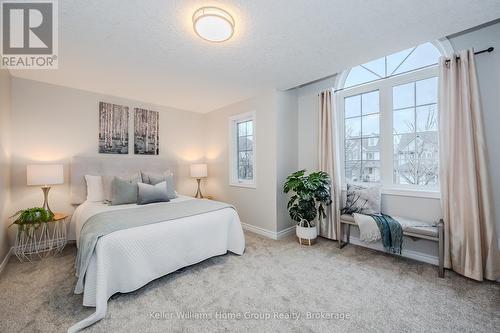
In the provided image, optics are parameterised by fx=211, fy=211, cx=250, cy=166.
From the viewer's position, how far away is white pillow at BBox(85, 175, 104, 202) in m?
3.16

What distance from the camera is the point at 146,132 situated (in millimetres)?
3979

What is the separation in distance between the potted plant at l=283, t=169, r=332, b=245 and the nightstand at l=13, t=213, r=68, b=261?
10.2ft

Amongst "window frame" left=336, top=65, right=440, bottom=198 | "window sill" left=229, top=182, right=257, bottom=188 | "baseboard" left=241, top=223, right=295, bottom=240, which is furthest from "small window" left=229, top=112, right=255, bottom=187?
"window frame" left=336, top=65, right=440, bottom=198

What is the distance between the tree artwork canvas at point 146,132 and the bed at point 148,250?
150cm

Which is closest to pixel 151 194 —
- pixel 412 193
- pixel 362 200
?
pixel 362 200

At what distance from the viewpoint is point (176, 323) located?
159cm

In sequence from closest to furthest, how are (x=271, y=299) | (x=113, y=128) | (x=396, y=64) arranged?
1. (x=271, y=299)
2. (x=396, y=64)
3. (x=113, y=128)

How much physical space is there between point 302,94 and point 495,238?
2.98m

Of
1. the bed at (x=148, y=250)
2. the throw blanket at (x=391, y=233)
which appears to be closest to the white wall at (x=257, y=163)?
the bed at (x=148, y=250)

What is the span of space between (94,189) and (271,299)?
2976 mm

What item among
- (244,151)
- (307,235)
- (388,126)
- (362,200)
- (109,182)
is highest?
(388,126)

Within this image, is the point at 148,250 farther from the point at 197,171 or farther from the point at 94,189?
the point at 197,171

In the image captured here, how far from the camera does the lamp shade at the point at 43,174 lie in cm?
260

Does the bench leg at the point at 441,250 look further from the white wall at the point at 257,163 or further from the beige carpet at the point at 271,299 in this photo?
the white wall at the point at 257,163
